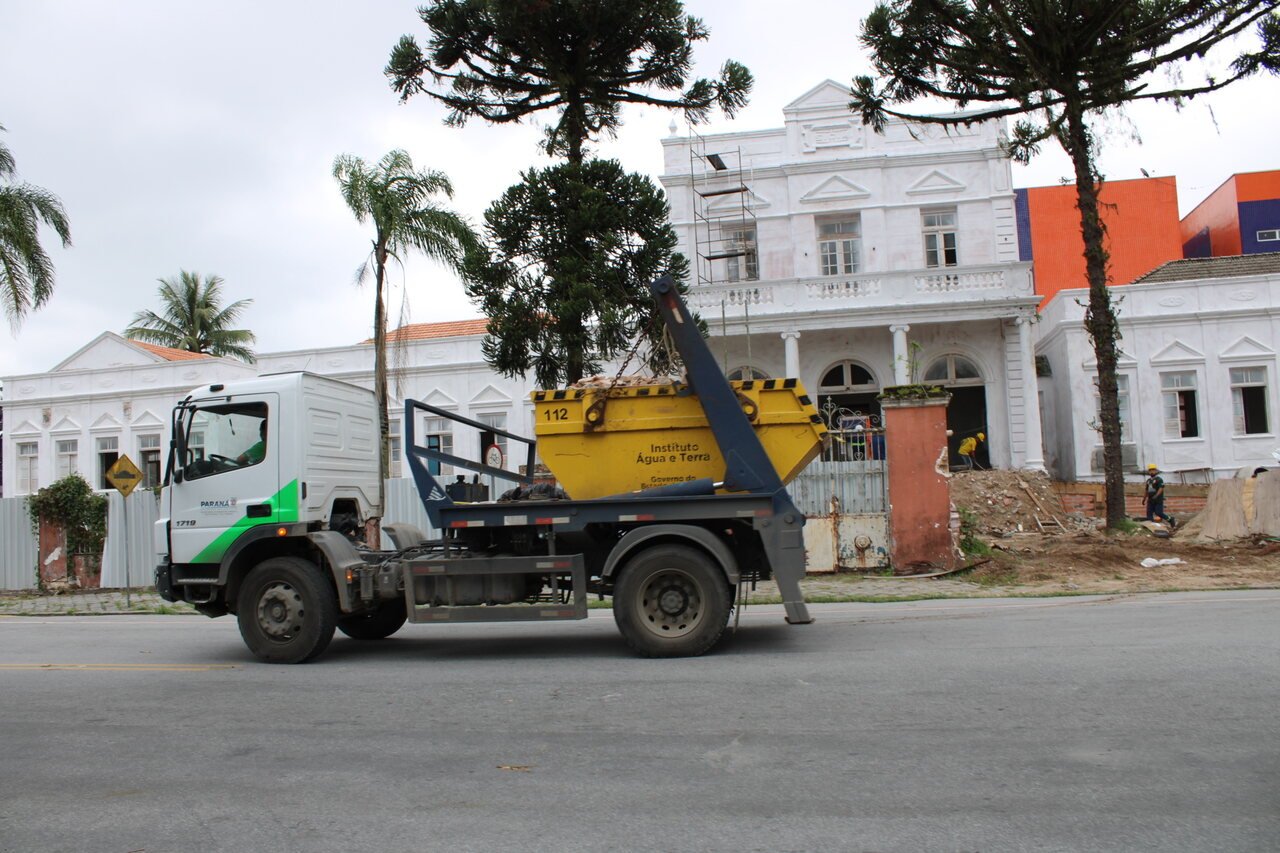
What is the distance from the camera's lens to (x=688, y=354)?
8.70 m

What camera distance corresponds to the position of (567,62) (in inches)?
793

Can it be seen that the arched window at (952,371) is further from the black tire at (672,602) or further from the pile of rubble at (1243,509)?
the black tire at (672,602)

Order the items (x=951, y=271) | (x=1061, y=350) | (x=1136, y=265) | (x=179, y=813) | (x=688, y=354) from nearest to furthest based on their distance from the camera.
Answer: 1. (x=179, y=813)
2. (x=688, y=354)
3. (x=951, y=271)
4. (x=1061, y=350)
5. (x=1136, y=265)

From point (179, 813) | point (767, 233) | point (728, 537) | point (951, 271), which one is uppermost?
point (767, 233)

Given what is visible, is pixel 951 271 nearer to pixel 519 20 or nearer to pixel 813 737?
pixel 519 20

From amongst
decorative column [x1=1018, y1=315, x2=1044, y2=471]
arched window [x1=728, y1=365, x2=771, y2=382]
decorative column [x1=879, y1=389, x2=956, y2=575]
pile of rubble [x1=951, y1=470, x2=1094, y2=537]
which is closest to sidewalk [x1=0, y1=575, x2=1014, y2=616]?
decorative column [x1=879, y1=389, x2=956, y2=575]

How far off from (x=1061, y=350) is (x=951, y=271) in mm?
4675

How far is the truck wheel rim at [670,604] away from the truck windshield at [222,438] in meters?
3.78

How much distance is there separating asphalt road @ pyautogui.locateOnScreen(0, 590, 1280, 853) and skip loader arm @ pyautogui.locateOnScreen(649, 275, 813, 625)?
3.75ft

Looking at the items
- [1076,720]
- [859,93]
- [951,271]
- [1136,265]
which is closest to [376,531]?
[1076,720]

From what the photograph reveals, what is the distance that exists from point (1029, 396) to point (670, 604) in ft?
70.4

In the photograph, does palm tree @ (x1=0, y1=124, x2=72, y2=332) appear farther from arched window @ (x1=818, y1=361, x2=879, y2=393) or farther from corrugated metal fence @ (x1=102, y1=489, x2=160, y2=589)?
arched window @ (x1=818, y1=361, x2=879, y2=393)

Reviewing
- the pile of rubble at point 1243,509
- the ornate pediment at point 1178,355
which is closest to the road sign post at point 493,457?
the pile of rubble at point 1243,509

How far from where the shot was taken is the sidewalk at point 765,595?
1363 centimetres
